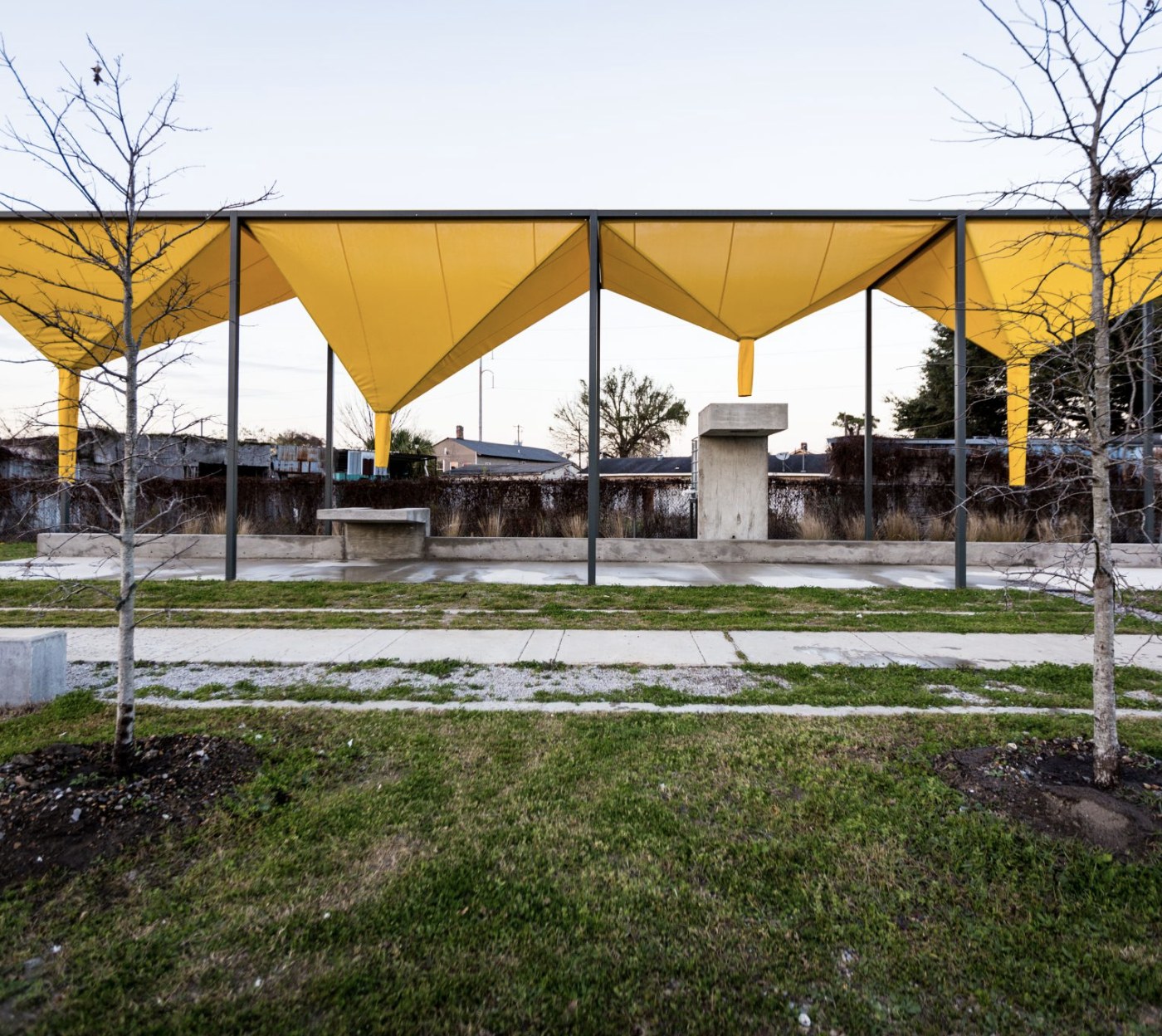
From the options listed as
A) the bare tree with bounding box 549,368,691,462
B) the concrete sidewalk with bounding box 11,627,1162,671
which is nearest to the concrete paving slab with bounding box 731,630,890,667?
the concrete sidewalk with bounding box 11,627,1162,671

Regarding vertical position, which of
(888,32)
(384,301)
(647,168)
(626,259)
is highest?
(647,168)

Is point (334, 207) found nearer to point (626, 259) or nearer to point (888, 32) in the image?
point (626, 259)

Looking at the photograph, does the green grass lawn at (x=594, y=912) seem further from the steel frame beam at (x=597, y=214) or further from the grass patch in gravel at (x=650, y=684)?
the steel frame beam at (x=597, y=214)

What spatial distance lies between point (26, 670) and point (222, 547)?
8.83 m

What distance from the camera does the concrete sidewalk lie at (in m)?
5.17

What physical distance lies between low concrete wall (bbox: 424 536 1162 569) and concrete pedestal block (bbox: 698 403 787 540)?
819mm

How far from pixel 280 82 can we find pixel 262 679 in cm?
1005

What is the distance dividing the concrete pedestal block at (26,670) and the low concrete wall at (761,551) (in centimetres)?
810

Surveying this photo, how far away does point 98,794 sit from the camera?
2.67 metres

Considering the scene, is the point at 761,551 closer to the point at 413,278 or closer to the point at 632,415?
the point at 413,278

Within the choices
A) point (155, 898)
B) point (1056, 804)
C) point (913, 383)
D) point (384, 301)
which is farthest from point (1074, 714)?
point (913, 383)

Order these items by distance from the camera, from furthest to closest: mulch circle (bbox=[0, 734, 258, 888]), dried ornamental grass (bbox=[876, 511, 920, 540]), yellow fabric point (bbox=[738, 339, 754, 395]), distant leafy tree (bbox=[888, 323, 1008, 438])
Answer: distant leafy tree (bbox=[888, 323, 1008, 438])
dried ornamental grass (bbox=[876, 511, 920, 540])
yellow fabric point (bbox=[738, 339, 754, 395])
mulch circle (bbox=[0, 734, 258, 888])

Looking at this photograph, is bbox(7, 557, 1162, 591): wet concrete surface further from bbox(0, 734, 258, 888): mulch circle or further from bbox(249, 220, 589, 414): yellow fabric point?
bbox(0, 734, 258, 888): mulch circle

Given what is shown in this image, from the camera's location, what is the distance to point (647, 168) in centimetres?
1321
